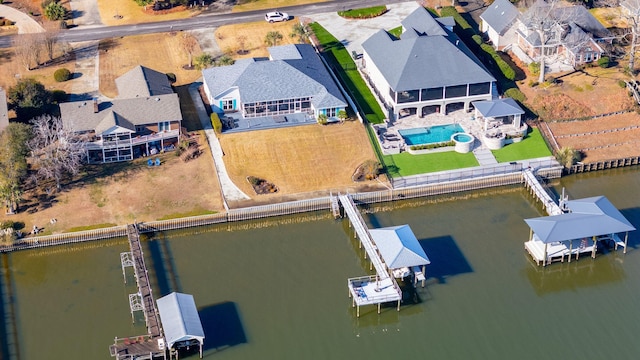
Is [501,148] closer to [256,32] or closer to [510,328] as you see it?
[510,328]

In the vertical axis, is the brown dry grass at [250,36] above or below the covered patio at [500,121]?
above

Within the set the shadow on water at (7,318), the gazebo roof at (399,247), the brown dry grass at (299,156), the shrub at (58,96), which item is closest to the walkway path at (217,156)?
the brown dry grass at (299,156)

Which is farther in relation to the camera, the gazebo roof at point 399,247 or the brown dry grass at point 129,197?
the brown dry grass at point 129,197

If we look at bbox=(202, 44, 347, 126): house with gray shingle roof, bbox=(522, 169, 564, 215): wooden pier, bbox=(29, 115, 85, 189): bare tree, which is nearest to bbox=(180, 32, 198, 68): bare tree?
bbox=(202, 44, 347, 126): house with gray shingle roof

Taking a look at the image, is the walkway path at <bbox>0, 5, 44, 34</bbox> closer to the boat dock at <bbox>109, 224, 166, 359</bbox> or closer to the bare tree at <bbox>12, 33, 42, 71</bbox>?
the bare tree at <bbox>12, 33, 42, 71</bbox>

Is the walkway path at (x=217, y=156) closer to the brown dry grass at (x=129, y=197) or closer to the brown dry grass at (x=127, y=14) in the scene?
the brown dry grass at (x=129, y=197)

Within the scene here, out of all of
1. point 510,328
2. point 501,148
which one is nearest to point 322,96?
point 501,148
